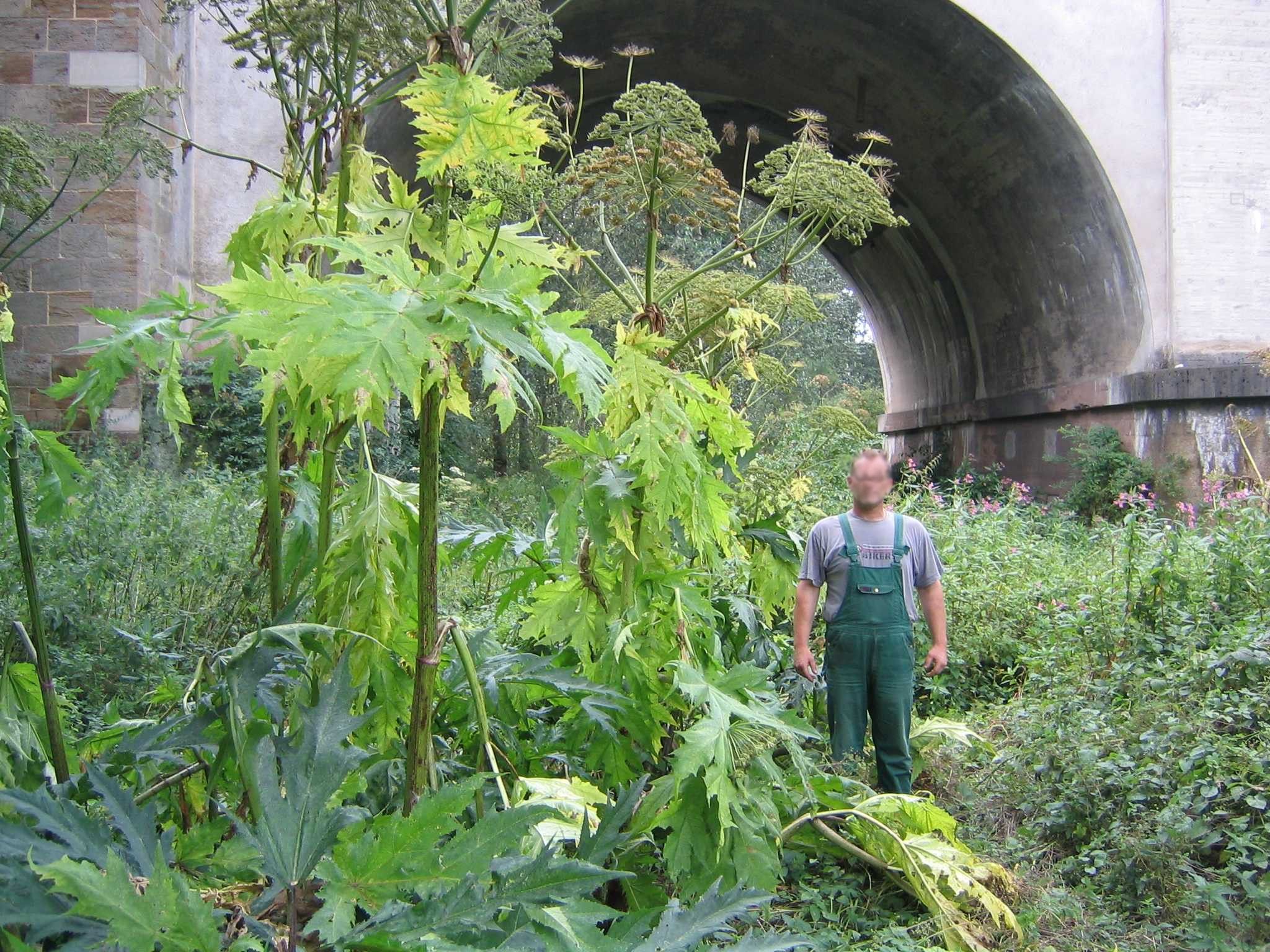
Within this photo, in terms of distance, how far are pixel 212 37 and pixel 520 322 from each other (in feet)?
28.8

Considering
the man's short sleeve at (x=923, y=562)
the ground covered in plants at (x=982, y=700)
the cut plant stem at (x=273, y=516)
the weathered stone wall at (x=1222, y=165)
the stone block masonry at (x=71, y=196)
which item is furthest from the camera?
the weathered stone wall at (x=1222, y=165)

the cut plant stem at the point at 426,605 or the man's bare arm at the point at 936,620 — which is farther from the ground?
the cut plant stem at the point at 426,605

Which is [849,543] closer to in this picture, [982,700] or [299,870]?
[982,700]

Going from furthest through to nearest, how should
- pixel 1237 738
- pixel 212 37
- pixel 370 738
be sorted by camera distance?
pixel 212 37
pixel 1237 738
pixel 370 738

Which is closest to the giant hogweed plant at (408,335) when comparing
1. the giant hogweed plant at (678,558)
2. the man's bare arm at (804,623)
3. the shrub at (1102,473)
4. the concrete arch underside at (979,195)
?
the giant hogweed plant at (678,558)

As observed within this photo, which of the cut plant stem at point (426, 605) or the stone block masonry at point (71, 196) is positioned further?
the stone block masonry at point (71, 196)

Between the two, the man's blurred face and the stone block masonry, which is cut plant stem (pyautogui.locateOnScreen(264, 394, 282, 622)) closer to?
the man's blurred face

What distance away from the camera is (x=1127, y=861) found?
11.8 feet

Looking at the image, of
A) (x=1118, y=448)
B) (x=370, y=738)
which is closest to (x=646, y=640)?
(x=370, y=738)

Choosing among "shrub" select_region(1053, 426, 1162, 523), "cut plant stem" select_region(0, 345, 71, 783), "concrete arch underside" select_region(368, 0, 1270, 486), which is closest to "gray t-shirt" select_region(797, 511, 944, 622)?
"cut plant stem" select_region(0, 345, 71, 783)

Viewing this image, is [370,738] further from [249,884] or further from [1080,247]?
[1080,247]

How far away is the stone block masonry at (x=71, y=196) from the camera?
311 inches

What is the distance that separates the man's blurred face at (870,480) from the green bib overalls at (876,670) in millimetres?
222

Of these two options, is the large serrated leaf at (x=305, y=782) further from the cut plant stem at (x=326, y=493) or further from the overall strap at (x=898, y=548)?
the overall strap at (x=898, y=548)
